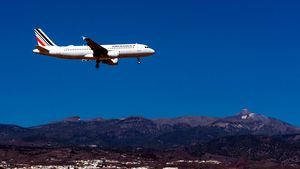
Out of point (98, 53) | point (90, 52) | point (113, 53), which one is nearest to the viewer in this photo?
point (98, 53)

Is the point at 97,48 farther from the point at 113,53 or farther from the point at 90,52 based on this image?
the point at 113,53

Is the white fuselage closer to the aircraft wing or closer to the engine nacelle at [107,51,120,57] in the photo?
the engine nacelle at [107,51,120,57]

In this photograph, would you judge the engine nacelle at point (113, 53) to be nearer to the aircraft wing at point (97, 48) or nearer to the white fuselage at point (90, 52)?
the white fuselage at point (90, 52)

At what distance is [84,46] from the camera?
655 ft

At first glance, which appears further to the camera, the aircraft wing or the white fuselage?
the white fuselage

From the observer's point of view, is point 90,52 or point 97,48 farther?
point 90,52

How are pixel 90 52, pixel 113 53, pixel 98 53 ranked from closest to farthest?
pixel 98 53
pixel 113 53
pixel 90 52

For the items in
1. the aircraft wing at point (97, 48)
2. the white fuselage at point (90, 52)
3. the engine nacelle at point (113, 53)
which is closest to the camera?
the aircraft wing at point (97, 48)

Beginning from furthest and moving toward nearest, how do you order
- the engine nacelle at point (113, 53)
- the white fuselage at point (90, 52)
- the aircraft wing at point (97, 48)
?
the white fuselage at point (90, 52) < the engine nacelle at point (113, 53) < the aircraft wing at point (97, 48)

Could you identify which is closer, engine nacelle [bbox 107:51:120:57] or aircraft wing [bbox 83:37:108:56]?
aircraft wing [bbox 83:37:108:56]

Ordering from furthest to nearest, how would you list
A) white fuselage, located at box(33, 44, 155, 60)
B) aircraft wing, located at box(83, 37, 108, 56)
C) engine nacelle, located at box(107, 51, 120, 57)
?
white fuselage, located at box(33, 44, 155, 60)
engine nacelle, located at box(107, 51, 120, 57)
aircraft wing, located at box(83, 37, 108, 56)

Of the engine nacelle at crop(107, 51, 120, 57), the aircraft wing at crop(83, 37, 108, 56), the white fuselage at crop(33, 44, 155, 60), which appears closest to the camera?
the aircraft wing at crop(83, 37, 108, 56)

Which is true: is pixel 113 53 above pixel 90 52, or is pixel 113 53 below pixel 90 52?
below

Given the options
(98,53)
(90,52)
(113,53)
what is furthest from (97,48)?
(113,53)
